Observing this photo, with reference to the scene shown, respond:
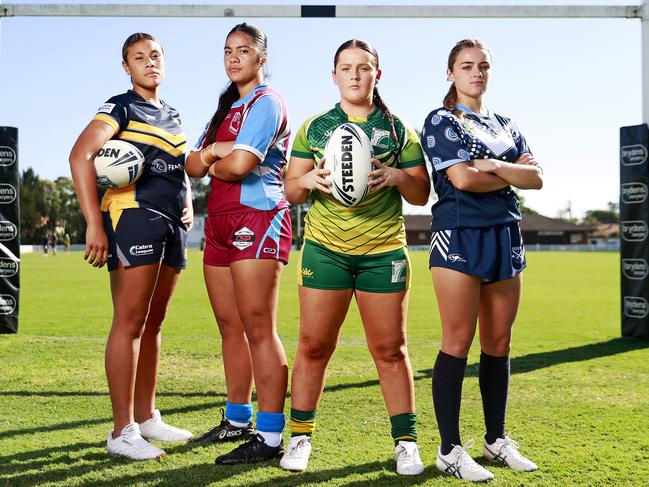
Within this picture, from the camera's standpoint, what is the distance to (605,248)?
65062 millimetres

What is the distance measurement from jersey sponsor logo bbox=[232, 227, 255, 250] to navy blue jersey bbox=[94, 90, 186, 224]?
1.53ft

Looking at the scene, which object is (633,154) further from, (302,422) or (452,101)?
(302,422)

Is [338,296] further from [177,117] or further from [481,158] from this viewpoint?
[177,117]

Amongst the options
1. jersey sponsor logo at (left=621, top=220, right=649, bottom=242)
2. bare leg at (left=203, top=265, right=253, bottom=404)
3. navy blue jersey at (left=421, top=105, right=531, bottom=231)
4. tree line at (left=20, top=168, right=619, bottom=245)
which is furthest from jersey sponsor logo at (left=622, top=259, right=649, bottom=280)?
tree line at (left=20, top=168, right=619, bottom=245)

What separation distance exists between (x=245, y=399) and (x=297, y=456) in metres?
0.64

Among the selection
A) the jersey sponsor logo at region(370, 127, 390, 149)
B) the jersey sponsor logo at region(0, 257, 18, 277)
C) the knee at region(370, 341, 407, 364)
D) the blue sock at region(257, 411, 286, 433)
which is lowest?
the blue sock at region(257, 411, 286, 433)

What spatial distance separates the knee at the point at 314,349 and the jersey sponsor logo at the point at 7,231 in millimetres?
5775

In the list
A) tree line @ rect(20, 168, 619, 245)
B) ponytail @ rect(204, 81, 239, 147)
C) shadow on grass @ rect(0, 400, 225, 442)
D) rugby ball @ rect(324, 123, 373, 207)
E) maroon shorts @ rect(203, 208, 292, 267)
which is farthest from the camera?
tree line @ rect(20, 168, 619, 245)

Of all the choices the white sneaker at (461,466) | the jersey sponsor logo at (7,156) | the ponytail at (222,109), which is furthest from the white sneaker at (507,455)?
the jersey sponsor logo at (7,156)

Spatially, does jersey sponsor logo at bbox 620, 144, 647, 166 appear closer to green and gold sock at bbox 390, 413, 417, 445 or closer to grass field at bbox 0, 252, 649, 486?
grass field at bbox 0, 252, 649, 486

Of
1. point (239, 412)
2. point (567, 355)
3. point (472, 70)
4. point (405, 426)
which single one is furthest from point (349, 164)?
point (567, 355)

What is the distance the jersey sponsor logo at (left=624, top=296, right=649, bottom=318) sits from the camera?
7954mm

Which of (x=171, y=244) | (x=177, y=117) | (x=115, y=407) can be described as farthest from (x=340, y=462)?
(x=177, y=117)

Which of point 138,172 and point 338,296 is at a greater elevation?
point 138,172
